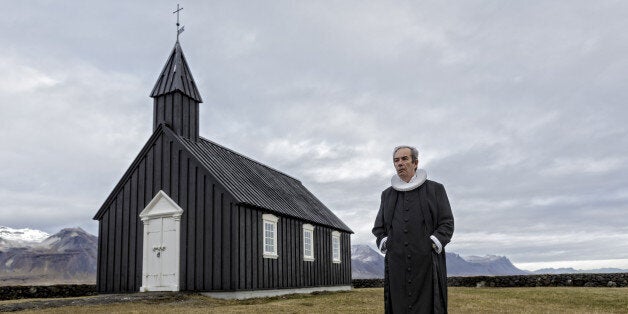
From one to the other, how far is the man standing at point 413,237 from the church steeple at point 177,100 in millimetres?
16094

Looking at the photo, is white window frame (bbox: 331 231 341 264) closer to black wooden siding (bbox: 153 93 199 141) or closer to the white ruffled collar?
black wooden siding (bbox: 153 93 199 141)

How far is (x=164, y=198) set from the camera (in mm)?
20469

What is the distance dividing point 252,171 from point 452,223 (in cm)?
1938

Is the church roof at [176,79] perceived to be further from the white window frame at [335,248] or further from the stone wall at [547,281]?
the stone wall at [547,281]

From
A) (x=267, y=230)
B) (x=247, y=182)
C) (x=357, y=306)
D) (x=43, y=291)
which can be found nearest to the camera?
(x=357, y=306)

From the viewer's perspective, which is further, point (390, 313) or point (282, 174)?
point (282, 174)

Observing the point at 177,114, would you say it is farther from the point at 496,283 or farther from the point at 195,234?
the point at 496,283

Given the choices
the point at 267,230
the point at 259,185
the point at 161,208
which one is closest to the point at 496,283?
the point at 259,185

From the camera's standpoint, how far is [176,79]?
72.0 ft

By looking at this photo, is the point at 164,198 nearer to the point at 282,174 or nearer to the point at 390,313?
the point at 282,174

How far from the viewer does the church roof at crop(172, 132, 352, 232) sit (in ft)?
66.3

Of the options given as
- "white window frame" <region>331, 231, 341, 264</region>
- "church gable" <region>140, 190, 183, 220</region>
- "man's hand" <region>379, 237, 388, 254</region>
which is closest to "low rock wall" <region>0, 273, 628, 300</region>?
"church gable" <region>140, 190, 183, 220</region>

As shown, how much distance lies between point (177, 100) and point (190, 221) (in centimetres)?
499

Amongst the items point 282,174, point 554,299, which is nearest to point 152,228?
point 282,174
